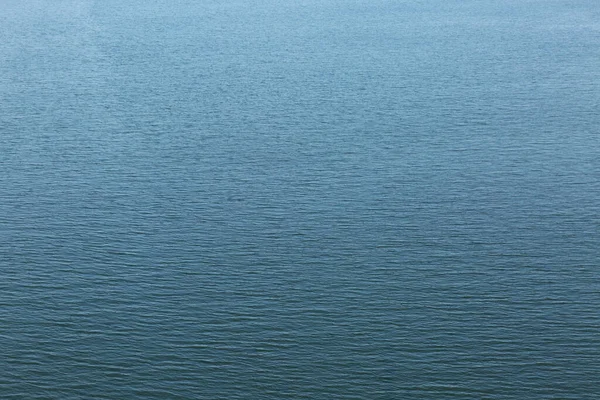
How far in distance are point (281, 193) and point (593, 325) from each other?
93.0 feet

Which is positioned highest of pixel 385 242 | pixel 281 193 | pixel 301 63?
pixel 301 63

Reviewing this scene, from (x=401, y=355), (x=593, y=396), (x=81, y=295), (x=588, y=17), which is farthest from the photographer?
(x=588, y=17)

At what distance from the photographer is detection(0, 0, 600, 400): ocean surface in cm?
5625

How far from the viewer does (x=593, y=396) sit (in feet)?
174

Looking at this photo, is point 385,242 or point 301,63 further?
point 301,63

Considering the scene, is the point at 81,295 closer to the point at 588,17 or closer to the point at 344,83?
the point at 344,83

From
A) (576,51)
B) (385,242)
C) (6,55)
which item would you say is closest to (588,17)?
(576,51)

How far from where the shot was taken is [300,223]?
2904 inches

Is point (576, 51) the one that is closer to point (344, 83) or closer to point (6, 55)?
point (344, 83)

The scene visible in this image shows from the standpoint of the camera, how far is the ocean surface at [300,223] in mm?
56250

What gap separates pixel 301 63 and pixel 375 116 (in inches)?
1029

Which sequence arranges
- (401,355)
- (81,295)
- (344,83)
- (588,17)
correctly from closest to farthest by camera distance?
(401,355) < (81,295) < (344,83) < (588,17)

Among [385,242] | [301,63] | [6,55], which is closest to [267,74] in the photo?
[301,63]

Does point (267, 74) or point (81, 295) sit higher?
point (267, 74)
